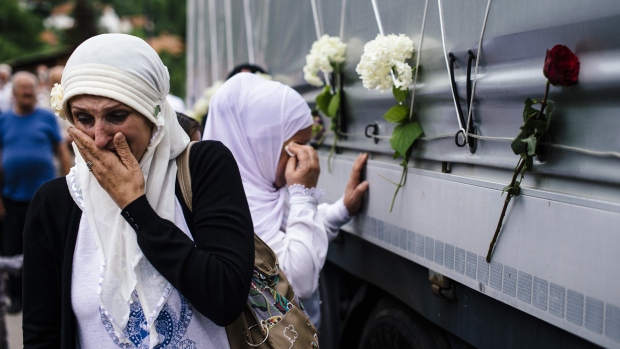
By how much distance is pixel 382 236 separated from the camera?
3049 mm

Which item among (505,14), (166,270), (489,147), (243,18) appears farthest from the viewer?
(243,18)

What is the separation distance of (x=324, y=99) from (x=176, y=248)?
1948 millimetres

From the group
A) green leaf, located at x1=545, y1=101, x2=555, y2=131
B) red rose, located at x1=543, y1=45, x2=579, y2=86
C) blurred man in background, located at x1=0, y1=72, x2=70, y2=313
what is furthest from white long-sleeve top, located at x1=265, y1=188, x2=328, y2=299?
blurred man in background, located at x1=0, y1=72, x2=70, y2=313

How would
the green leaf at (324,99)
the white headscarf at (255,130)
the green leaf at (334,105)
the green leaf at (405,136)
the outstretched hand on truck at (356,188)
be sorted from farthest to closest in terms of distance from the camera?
the green leaf at (324,99), the green leaf at (334,105), the outstretched hand on truck at (356,188), the white headscarf at (255,130), the green leaf at (405,136)

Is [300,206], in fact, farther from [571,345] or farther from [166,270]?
[571,345]

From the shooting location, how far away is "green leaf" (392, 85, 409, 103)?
2805mm

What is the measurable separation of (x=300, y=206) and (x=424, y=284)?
58 cm

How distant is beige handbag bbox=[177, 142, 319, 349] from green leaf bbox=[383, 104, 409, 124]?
0.85 meters

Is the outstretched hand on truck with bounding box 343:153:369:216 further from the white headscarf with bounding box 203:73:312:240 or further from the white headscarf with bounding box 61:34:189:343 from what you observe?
the white headscarf with bounding box 61:34:189:343

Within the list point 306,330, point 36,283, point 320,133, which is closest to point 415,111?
point 306,330

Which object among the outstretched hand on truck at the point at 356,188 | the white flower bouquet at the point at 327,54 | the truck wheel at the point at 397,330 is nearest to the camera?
the truck wheel at the point at 397,330

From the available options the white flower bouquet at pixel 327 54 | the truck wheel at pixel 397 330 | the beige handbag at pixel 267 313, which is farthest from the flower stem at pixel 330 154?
the beige handbag at pixel 267 313

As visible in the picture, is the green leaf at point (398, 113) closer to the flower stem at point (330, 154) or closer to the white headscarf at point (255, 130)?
the white headscarf at point (255, 130)

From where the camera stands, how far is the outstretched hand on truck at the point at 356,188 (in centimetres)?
323
